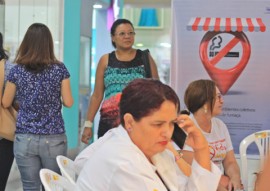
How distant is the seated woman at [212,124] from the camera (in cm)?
259

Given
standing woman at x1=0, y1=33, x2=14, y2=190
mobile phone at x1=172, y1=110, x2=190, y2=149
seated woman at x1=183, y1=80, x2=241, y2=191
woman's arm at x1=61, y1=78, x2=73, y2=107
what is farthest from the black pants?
mobile phone at x1=172, y1=110, x2=190, y2=149

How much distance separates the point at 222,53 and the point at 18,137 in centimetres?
192

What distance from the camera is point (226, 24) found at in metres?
3.84

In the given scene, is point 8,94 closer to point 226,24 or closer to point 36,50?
point 36,50

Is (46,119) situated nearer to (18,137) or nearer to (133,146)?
(18,137)

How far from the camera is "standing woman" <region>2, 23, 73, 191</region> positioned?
2740mm

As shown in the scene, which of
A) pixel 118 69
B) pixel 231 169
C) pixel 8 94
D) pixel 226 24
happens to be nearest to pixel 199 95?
pixel 231 169

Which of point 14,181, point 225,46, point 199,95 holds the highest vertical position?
point 225,46

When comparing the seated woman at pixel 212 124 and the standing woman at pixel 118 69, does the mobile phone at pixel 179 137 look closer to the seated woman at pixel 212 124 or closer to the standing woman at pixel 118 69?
the seated woman at pixel 212 124

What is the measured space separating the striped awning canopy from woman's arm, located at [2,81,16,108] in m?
1.69

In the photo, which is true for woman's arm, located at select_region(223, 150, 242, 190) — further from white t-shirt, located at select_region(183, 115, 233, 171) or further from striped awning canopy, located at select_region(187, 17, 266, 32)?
striped awning canopy, located at select_region(187, 17, 266, 32)

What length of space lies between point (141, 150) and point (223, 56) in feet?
8.47

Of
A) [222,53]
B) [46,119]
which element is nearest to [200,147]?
[46,119]

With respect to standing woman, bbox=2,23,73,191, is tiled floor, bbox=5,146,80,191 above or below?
below
